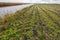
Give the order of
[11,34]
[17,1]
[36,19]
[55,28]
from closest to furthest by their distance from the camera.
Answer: [11,34]
[55,28]
[36,19]
[17,1]

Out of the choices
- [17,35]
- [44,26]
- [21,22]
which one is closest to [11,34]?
[17,35]

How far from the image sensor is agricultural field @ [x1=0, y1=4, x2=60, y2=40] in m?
1.15

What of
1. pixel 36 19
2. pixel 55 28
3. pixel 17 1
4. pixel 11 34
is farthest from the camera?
pixel 17 1

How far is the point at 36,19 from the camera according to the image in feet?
4.58

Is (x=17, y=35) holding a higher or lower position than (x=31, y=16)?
lower

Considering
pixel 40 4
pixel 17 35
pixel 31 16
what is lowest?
pixel 17 35

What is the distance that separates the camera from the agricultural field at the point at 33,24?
1.15 m

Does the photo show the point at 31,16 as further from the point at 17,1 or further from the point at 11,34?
the point at 11,34

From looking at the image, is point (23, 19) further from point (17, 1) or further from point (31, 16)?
point (17, 1)

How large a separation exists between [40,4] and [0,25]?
64 cm

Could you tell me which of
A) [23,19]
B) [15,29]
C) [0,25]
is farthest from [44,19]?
[0,25]

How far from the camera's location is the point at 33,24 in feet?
4.29

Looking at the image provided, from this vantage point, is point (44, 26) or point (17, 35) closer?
point (17, 35)

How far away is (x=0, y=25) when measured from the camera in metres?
1.18
